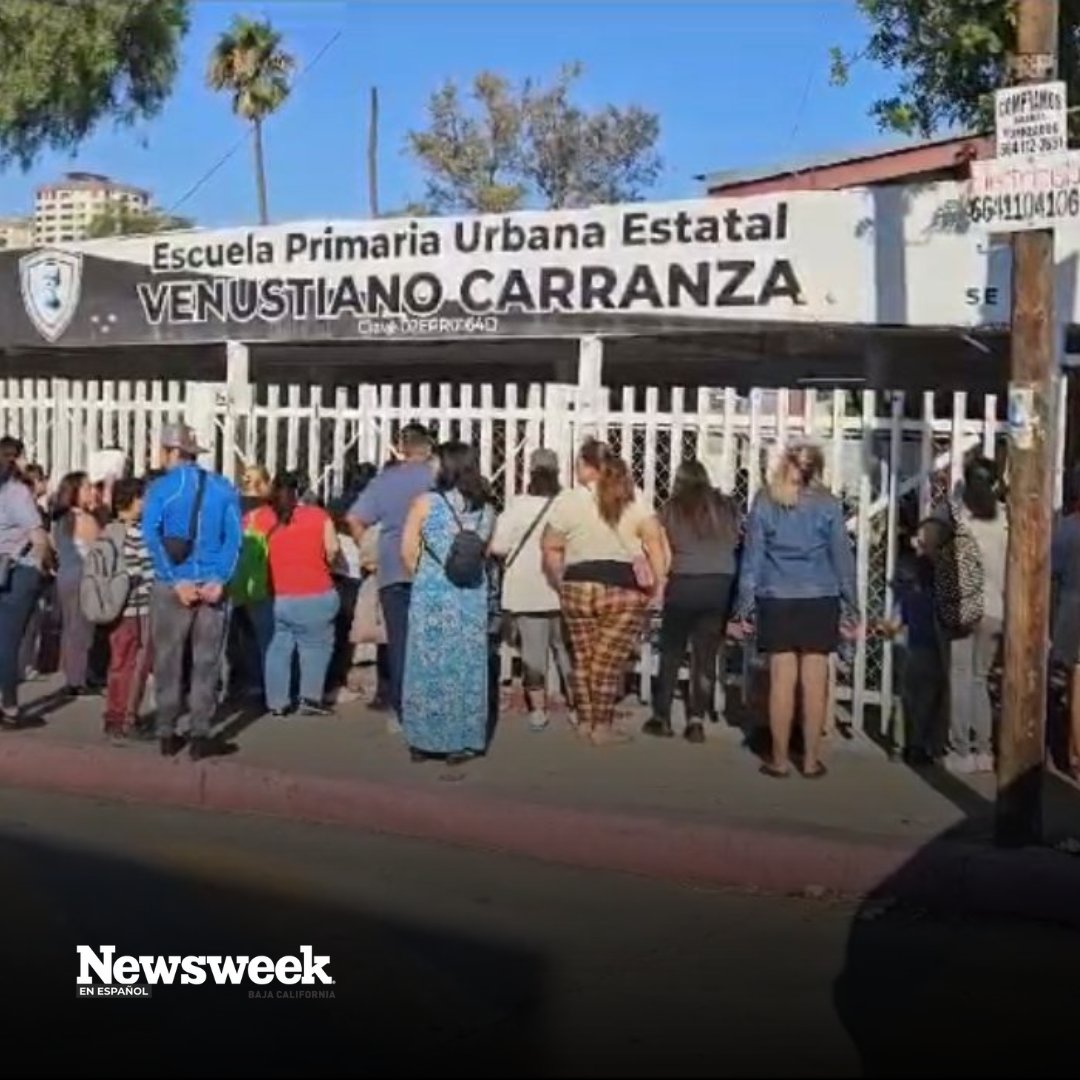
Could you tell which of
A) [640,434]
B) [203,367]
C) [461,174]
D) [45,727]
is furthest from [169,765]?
[461,174]

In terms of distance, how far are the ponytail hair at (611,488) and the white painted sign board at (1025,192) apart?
2882mm

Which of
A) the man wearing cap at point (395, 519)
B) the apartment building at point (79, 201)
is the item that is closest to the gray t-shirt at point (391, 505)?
the man wearing cap at point (395, 519)

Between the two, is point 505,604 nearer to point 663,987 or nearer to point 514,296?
point 514,296

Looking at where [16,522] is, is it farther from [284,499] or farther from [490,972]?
[490,972]

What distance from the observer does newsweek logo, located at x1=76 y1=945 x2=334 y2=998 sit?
18.8 feet

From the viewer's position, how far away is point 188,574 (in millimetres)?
8945

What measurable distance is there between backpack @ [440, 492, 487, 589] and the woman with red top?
1.86 meters

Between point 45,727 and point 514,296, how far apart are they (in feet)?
12.5

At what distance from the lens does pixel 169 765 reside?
9.01 meters

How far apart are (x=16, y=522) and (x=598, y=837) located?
14.1ft

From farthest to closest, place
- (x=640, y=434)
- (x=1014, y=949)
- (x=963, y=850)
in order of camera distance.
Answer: (x=640, y=434) → (x=963, y=850) → (x=1014, y=949)

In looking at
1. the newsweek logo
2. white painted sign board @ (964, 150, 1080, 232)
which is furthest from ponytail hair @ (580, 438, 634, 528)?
the newsweek logo

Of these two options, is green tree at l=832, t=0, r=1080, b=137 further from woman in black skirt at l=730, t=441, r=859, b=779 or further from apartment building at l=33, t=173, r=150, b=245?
apartment building at l=33, t=173, r=150, b=245

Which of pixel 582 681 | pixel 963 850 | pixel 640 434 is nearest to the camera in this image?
Answer: pixel 963 850
